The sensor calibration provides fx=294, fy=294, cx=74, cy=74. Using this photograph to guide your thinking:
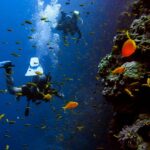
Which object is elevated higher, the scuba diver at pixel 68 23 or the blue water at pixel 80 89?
the scuba diver at pixel 68 23

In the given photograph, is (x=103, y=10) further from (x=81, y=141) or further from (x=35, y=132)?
(x=35, y=132)

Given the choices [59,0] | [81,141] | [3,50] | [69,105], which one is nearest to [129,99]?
[69,105]

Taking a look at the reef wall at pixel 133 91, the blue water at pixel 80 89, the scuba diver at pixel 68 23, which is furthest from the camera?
the blue water at pixel 80 89

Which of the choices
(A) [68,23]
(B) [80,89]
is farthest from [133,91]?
(B) [80,89]

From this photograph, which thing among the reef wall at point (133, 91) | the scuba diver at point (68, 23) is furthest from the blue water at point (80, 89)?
the reef wall at point (133, 91)

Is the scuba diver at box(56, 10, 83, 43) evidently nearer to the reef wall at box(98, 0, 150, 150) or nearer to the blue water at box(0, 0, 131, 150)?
the blue water at box(0, 0, 131, 150)

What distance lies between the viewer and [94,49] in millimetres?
22359

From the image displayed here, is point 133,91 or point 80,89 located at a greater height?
point 133,91

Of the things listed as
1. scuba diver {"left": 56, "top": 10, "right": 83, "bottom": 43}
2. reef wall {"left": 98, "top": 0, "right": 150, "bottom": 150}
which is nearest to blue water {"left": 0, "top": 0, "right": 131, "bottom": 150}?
scuba diver {"left": 56, "top": 10, "right": 83, "bottom": 43}

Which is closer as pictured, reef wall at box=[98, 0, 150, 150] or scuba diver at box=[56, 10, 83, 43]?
reef wall at box=[98, 0, 150, 150]

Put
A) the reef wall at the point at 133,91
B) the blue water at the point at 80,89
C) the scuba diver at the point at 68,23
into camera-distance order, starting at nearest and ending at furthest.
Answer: the reef wall at the point at 133,91, the scuba diver at the point at 68,23, the blue water at the point at 80,89

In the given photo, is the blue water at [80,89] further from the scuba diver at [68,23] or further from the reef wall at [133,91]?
the reef wall at [133,91]

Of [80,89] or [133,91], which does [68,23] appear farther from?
[80,89]

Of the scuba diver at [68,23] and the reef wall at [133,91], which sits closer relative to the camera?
the reef wall at [133,91]
